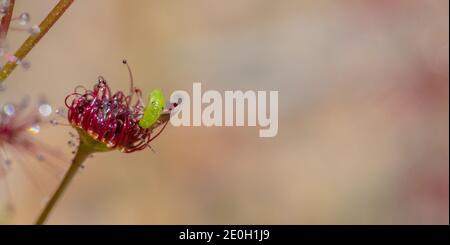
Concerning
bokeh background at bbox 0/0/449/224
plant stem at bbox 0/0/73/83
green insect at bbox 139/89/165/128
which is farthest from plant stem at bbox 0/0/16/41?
bokeh background at bbox 0/0/449/224

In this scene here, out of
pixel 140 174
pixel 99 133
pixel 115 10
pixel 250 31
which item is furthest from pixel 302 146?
pixel 99 133

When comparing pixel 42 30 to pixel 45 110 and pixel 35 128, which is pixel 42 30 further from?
pixel 35 128

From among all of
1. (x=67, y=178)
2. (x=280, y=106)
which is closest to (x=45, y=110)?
(x=67, y=178)

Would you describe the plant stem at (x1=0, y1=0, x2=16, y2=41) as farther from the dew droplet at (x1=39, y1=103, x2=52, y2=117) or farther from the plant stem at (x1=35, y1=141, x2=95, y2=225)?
the plant stem at (x1=35, y1=141, x2=95, y2=225)

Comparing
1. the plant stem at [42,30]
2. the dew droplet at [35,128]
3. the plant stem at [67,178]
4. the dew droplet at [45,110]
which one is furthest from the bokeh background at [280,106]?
the plant stem at [42,30]
